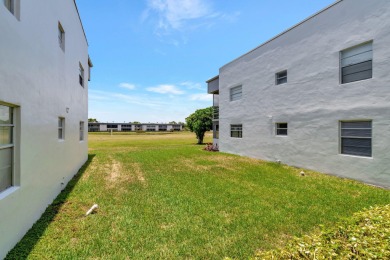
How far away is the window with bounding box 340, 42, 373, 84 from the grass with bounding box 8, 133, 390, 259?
4.49 metres

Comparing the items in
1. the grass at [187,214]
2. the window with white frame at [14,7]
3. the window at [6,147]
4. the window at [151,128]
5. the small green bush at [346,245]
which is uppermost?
the window with white frame at [14,7]

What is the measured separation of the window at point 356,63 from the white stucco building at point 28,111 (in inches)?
444

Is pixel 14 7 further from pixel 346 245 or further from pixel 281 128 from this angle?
pixel 281 128

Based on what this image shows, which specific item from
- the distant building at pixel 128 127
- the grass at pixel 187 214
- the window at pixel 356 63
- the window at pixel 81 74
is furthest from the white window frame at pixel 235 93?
the distant building at pixel 128 127

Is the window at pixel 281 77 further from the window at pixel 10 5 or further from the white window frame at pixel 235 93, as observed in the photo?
the window at pixel 10 5

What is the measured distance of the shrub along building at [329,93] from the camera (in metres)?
7.46

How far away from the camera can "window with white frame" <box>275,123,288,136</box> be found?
38.6ft

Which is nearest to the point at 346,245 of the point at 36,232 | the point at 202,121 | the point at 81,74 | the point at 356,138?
the point at 36,232

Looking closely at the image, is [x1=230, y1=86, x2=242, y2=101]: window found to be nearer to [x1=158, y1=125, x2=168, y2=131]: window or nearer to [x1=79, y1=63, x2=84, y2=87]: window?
[x1=79, y1=63, x2=84, y2=87]: window

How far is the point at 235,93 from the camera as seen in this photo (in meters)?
16.4

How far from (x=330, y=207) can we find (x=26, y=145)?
26.2ft

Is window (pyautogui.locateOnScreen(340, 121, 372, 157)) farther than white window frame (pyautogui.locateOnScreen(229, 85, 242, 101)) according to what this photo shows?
No

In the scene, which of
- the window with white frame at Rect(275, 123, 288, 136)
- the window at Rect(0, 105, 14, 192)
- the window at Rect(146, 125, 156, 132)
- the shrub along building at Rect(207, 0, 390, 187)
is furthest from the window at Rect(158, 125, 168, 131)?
the window at Rect(0, 105, 14, 192)

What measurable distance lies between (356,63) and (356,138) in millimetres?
3209
